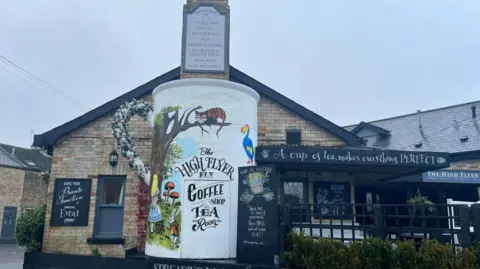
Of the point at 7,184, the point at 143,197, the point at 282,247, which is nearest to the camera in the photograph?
the point at 282,247

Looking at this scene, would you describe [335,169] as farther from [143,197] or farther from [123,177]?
[123,177]

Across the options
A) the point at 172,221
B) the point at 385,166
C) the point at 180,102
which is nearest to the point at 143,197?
the point at 172,221

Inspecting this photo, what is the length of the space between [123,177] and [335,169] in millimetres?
5060

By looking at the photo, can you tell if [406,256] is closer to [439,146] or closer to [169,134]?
[169,134]

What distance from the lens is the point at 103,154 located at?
8.95 metres

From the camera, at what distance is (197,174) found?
21.3ft

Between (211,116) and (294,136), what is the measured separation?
10.7 ft

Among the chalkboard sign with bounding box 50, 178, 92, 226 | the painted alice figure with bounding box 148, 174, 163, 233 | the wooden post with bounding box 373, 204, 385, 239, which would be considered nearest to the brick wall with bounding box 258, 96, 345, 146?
the painted alice figure with bounding box 148, 174, 163, 233

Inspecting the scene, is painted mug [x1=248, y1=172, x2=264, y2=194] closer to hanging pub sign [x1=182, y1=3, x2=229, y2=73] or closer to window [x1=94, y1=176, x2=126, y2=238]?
hanging pub sign [x1=182, y1=3, x2=229, y2=73]

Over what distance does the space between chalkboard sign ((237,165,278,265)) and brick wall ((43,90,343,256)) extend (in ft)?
11.4

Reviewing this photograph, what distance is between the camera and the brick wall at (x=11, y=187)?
901 inches

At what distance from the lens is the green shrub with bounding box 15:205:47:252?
8.59 meters

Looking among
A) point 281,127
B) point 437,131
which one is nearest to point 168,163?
point 281,127

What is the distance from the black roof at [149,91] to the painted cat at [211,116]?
2690mm
